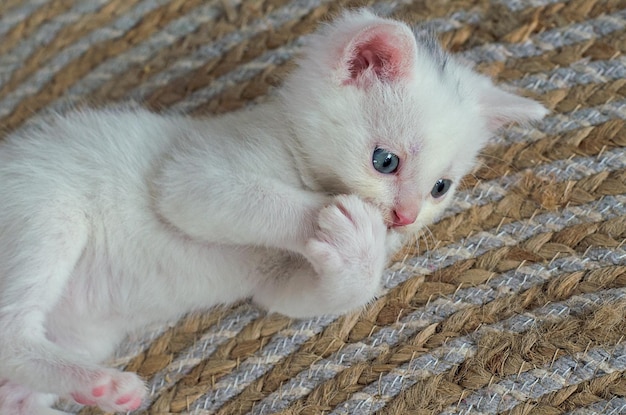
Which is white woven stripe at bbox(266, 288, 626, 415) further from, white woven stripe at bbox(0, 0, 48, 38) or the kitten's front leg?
white woven stripe at bbox(0, 0, 48, 38)

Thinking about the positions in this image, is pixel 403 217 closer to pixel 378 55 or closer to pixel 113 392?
pixel 378 55

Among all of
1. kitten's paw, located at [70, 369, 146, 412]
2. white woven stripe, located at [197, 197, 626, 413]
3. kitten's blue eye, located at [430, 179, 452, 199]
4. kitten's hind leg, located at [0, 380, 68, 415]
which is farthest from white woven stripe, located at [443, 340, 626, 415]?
kitten's hind leg, located at [0, 380, 68, 415]

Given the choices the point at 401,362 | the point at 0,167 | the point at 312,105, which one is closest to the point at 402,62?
the point at 312,105

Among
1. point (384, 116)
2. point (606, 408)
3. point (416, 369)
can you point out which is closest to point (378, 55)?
point (384, 116)

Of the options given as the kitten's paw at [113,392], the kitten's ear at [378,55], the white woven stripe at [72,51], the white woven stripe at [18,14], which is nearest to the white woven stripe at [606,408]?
the kitten's ear at [378,55]

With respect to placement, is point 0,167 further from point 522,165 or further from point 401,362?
point 522,165

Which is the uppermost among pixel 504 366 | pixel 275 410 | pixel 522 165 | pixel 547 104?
pixel 547 104

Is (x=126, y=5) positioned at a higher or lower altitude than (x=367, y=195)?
higher
